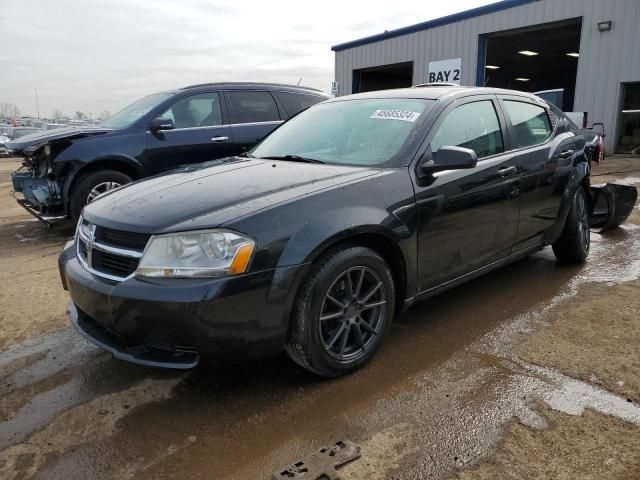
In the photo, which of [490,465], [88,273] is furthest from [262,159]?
[490,465]

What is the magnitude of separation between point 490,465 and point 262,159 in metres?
2.33

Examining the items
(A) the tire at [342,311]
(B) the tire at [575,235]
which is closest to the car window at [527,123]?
(B) the tire at [575,235]

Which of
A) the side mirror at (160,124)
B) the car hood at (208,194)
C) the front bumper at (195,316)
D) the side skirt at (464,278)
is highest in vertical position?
the side mirror at (160,124)

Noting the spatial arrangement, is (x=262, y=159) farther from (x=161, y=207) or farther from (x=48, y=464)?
(x=48, y=464)

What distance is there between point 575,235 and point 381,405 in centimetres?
296

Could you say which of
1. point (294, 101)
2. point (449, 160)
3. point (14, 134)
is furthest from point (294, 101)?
point (14, 134)

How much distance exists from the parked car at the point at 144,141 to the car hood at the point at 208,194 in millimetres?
3099

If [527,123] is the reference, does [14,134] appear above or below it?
below

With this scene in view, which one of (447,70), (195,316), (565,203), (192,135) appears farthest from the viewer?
(447,70)

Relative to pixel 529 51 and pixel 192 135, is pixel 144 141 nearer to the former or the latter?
pixel 192 135

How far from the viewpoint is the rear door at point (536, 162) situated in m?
3.89

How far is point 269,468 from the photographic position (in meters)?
2.17

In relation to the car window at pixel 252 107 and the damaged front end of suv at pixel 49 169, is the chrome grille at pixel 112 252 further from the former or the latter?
the car window at pixel 252 107

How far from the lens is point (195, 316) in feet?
7.51
